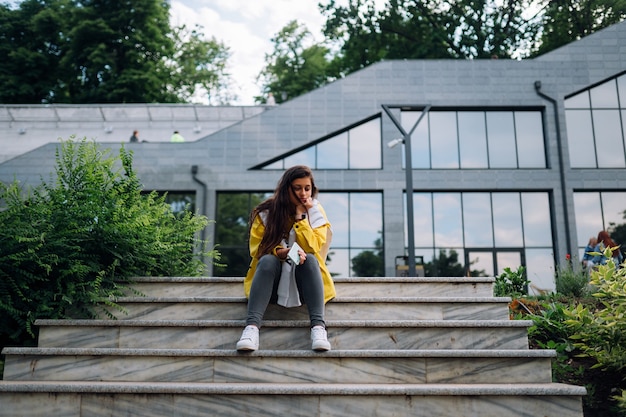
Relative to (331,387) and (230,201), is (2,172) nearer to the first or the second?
(230,201)

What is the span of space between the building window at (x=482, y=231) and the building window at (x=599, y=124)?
2256 millimetres

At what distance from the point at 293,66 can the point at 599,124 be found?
19.9 metres

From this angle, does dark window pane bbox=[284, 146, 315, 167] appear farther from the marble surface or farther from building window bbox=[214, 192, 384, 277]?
the marble surface

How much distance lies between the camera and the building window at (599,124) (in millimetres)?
18328

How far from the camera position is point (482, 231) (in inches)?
706

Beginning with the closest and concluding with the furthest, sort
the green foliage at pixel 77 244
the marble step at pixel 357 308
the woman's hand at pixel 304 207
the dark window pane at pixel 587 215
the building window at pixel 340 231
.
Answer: the green foliage at pixel 77 244
the marble step at pixel 357 308
the woman's hand at pixel 304 207
the dark window pane at pixel 587 215
the building window at pixel 340 231

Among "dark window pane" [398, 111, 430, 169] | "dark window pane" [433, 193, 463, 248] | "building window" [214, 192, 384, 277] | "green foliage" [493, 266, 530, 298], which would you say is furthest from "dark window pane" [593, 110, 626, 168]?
"green foliage" [493, 266, 530, 298]

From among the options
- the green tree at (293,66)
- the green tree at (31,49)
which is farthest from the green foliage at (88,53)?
the green tree at (293,66)

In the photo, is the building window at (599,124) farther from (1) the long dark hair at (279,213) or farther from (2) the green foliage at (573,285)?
(1) the long dark hair at (279,213)

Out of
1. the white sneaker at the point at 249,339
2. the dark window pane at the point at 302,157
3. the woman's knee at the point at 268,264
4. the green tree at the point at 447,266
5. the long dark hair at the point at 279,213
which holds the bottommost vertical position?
the white sneaker at the point at 249,339

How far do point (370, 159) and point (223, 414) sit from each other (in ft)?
51.0

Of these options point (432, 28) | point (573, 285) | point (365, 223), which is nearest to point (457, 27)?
point (432, 28)

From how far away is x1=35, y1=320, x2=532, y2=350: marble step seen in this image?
12.4 feet

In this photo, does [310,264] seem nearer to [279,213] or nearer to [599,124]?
[279,213]
